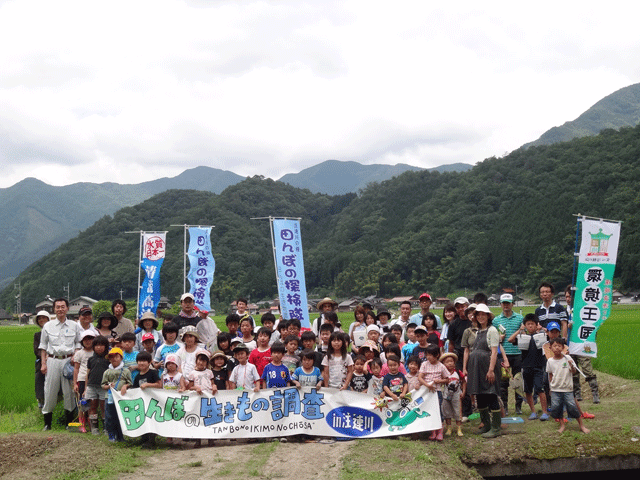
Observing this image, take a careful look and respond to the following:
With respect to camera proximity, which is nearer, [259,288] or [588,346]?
[588,346]

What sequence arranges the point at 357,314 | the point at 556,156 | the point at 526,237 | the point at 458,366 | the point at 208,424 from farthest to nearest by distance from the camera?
1. the point at 556,156
2. the point at 526,237
3. the point at 357,314
4. the point at 458,366
5. the point at 208,424

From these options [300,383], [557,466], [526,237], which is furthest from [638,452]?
[526,237]

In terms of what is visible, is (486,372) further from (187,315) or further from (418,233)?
(418,233)

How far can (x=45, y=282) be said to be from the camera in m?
75.2

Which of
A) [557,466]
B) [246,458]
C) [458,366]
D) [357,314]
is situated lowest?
[557,466]

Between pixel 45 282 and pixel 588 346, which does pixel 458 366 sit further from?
pixel 45 282

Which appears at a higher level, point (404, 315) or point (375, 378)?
point (404, 315)

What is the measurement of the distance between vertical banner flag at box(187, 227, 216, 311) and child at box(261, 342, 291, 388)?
24.2ft

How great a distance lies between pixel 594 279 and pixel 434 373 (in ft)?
11.4

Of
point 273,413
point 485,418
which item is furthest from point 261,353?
point 485,418

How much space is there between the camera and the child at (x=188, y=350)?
8.34m

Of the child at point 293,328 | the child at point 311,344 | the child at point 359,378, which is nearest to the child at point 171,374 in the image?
the child at point 311,344

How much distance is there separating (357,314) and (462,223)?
66354 mm

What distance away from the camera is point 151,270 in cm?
1630
